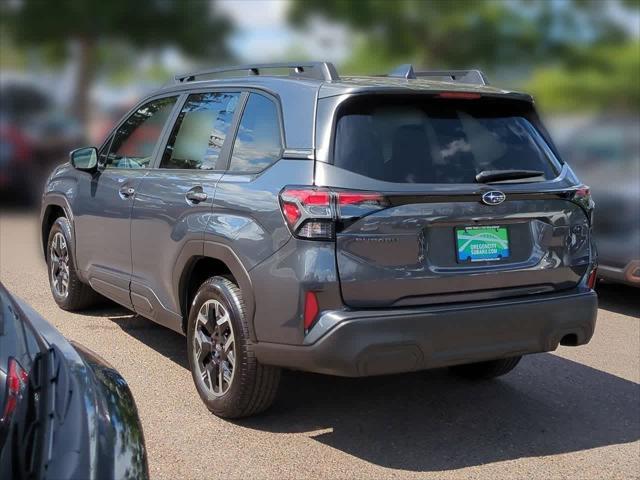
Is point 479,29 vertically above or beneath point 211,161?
above

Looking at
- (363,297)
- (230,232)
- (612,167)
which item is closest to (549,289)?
(363,297)

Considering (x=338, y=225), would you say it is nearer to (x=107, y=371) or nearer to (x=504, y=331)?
(x=504, y=331)

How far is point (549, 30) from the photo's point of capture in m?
26.5

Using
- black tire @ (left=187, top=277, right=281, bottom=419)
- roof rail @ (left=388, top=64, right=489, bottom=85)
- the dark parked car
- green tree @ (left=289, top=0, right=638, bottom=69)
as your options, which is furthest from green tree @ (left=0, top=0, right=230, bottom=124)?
the dark parked car

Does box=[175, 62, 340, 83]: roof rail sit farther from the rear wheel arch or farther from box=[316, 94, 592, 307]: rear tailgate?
the rear wheel arch

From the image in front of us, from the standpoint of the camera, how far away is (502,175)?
4.12m

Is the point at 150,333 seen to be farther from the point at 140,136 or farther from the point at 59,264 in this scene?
the point at 140,136

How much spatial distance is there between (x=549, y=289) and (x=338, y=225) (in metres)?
1.30

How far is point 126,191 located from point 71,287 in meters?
1.45

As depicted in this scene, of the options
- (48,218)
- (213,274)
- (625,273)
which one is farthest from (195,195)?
(625,273)

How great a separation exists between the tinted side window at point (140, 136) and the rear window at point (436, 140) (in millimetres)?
1745

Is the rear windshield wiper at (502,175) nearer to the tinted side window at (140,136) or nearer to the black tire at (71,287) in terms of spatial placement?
the tinted side window at (140,136)

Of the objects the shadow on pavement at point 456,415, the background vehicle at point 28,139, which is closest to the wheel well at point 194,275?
the shadow on pavement at point 456,415

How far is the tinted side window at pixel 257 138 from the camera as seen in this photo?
4.14m
